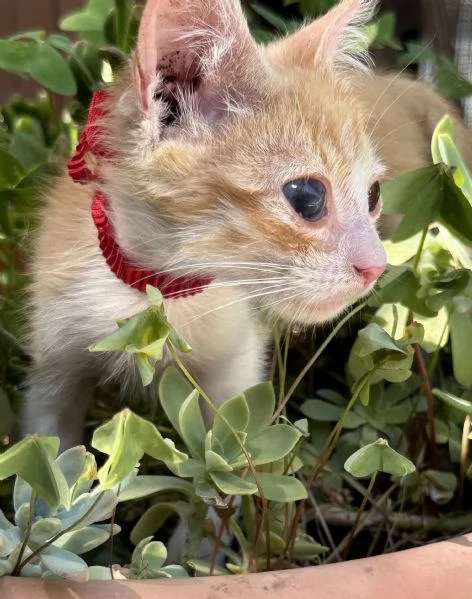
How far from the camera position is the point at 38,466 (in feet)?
1.55

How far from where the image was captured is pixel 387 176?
3.25 feet

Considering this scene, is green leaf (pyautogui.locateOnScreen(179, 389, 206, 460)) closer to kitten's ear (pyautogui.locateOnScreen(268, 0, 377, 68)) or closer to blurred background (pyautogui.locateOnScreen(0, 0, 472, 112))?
kitten's ear (pyautogui.locateOnScreen(268, 0, 377, 68))

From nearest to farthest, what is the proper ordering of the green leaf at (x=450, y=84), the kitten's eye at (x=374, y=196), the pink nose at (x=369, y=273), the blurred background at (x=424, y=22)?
the pink nose at (x=369, y=273) < the kitten's eye at (x=374, y=196) < the green leaf at (x=450, y=84) < the blurred background at (x=424, y=22)

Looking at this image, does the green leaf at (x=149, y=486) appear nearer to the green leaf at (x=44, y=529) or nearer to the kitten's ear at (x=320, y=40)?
the green leaf at (x=44, y=529)

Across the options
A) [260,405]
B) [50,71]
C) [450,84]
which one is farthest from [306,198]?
[450,84]

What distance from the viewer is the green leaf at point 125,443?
455 mm

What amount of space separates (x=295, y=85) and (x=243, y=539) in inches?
16.7

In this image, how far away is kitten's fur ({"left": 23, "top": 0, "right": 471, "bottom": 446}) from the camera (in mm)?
650

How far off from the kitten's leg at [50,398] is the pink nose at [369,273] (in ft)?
1.14

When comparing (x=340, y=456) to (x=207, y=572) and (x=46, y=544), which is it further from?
(x=46, y=544)

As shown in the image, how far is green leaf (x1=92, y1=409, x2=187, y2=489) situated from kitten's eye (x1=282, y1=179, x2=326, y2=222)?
26 cm

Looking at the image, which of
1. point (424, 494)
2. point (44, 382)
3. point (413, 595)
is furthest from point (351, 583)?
point (44, 382)

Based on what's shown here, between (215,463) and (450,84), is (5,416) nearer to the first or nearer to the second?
(215,463)

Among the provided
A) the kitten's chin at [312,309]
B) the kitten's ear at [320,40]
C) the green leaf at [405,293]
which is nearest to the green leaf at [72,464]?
the kitten's chin at [312,309]
